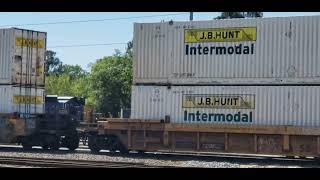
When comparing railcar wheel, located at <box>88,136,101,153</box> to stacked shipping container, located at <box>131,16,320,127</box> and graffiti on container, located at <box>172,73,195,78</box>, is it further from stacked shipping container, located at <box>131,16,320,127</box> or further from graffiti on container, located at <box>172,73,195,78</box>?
graffiti on container, located at <box>172,73,195,78</box>

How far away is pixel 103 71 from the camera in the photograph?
52.0 m

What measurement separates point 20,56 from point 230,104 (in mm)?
8568

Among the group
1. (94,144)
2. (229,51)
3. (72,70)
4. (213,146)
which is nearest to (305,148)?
(213,146)

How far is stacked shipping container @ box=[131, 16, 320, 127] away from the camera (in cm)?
1541

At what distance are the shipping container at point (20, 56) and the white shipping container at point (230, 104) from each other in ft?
17.3

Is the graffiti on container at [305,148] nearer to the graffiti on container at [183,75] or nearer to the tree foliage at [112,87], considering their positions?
the graffiti on container at [183,75]

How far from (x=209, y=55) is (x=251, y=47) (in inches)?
50.5

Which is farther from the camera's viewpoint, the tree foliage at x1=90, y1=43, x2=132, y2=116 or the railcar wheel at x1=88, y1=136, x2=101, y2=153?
the tree foliage at x1=90, y1=43, x2=132, y2=116

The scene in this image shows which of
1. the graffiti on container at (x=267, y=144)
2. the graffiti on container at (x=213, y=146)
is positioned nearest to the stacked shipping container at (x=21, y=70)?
the graffiti on container at (x=213, y=146)

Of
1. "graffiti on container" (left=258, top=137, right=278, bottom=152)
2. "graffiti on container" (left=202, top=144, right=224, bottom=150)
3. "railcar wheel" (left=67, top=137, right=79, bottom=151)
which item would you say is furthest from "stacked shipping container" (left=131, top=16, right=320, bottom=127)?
"railcar wheel" (left=67, top=137, right=79, bottom=151)

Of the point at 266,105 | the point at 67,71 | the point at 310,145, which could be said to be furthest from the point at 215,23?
the point at 67,71

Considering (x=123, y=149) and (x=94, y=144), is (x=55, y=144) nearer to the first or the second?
(x=94, y=144)

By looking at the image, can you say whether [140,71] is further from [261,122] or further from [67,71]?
[67,71]

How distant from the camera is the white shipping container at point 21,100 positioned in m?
20.3
